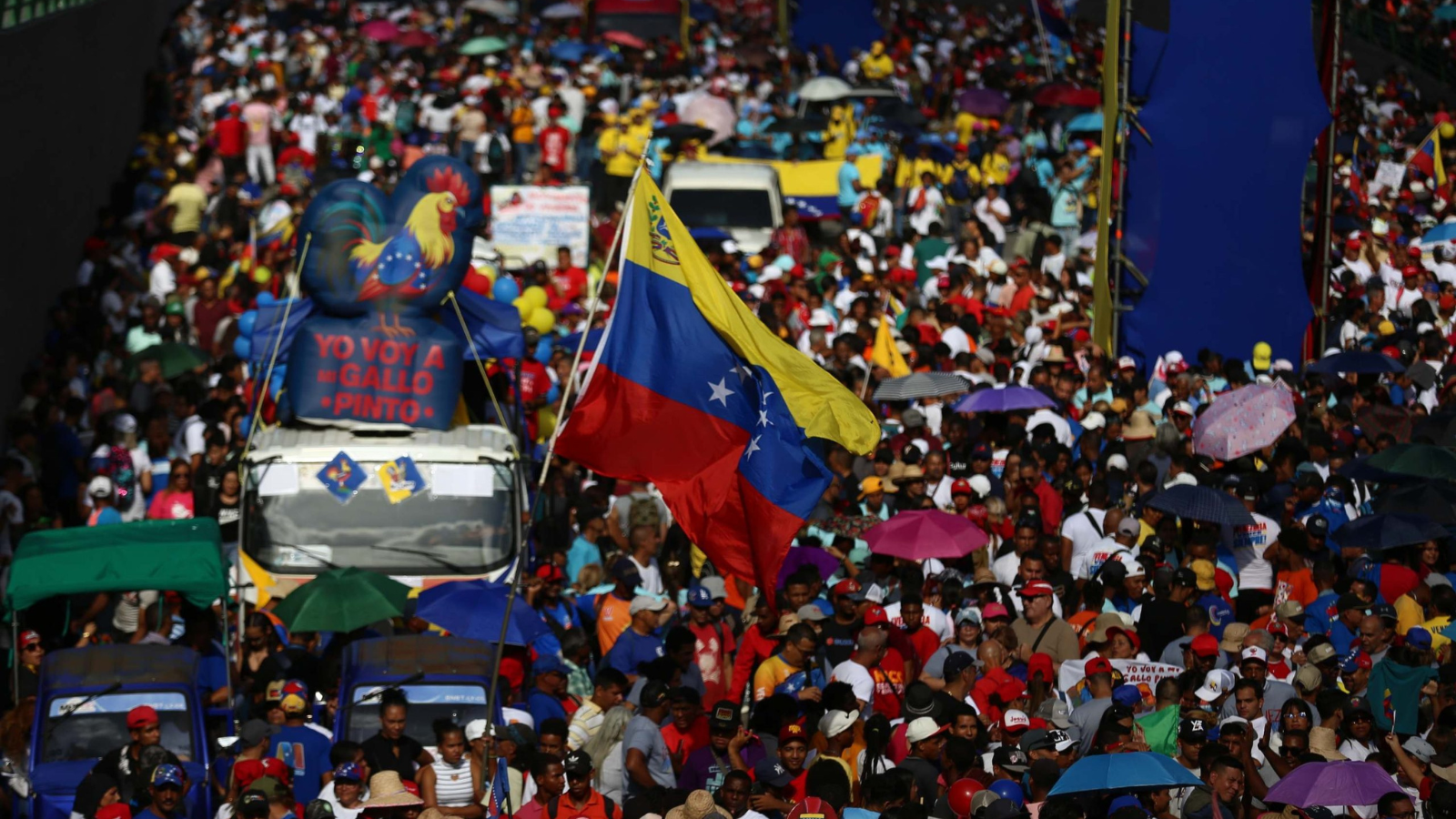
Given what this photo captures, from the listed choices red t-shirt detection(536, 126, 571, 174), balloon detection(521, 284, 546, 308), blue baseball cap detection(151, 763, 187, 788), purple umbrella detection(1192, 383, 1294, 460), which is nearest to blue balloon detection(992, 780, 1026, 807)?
blue baseball cap detection(151, 763, 187, 788)

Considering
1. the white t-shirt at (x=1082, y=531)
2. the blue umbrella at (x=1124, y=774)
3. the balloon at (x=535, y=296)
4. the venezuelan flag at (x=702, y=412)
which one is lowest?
the balloon at (x=535, y=296)

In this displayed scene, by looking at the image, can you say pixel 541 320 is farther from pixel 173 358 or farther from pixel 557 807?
pixel 557 807

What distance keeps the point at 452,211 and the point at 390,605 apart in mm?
3636

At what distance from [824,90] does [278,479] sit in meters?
19.1

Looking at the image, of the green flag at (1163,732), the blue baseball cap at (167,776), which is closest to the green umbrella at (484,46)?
the blue baseball cap at (167,776)

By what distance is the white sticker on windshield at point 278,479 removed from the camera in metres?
15.5

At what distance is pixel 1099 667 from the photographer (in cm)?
1274

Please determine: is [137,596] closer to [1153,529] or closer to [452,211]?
[452,211]

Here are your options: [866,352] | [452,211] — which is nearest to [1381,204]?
[866,352]

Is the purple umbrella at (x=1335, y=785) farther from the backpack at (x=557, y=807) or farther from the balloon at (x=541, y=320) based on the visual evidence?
the balloon at (x=541, y=320)

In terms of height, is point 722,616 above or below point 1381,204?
above

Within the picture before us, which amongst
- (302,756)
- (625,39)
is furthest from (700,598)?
(625,39)

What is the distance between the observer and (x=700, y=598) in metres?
14.3

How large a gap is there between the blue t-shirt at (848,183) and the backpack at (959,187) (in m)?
1.15
